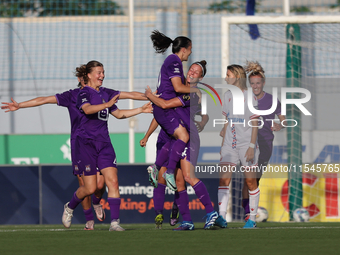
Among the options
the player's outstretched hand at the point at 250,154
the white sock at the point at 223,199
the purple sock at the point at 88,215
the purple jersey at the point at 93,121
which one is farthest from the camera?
the purple sock at the point at 88,215

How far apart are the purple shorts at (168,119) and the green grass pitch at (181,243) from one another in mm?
1053

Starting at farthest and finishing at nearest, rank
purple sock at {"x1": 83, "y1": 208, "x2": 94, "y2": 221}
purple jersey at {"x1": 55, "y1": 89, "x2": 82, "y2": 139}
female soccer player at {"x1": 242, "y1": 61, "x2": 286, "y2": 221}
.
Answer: female soccer player at {"x1": 242, "y1": 61, "x2": 286, "y2": 221}, purple jersey at {"x1": 55, "y1": 89, "x2": 82, "y2": 139}, purple sock at {"x1": 83, "y1": 208, "x2": 94, "y2": 221}

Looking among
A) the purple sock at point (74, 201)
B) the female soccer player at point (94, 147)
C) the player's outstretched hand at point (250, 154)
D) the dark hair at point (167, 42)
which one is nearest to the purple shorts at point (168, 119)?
the female soccer player at point (94, 147)

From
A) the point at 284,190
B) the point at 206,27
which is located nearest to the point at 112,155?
the point at 284,190

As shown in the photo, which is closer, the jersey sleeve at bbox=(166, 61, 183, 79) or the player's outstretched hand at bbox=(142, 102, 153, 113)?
the jersey sleeve at bbox=(166, 61, 183, 79)

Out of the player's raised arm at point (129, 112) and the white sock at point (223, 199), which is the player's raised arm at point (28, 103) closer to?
the player's raised arm at point (129, 112)

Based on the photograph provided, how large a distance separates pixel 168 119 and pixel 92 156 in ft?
3.13

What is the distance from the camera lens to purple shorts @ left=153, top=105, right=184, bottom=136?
5.87 meters

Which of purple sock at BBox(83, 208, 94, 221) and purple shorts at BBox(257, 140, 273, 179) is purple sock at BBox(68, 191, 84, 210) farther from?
purple shorts at BBox(257, 140, 273, 179)

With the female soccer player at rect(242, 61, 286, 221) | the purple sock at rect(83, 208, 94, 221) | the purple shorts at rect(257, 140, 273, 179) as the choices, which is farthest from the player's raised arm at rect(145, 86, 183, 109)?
the purple shorts at rect(257, 140, 273, 179)

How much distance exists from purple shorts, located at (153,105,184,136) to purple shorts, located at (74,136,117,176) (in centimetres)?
71

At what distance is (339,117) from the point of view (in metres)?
10.1

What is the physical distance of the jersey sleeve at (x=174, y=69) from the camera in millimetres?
5820

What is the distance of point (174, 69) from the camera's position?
584 centimetres
